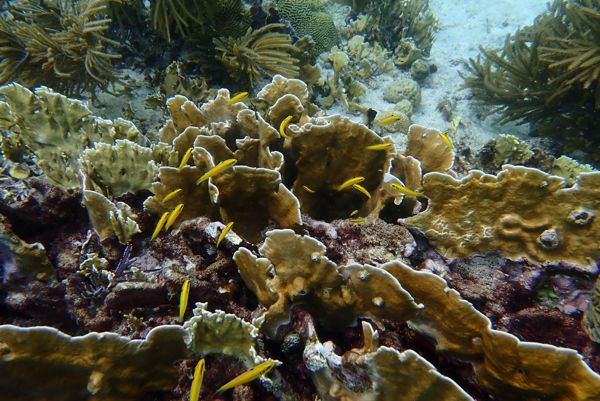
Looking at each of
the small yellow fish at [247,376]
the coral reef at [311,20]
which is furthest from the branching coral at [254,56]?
the small yellow fish at [247,376]

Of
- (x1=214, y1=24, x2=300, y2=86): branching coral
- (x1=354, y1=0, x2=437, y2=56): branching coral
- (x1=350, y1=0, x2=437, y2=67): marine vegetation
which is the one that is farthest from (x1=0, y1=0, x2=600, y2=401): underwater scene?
(x1=354, y1=0, x2=437, y2=56): branching coral

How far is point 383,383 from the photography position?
1.87 m

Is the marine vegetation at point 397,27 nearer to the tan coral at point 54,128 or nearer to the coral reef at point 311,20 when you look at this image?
the coral reef at point 311,20

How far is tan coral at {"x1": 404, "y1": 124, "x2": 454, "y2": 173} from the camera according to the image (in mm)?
3418

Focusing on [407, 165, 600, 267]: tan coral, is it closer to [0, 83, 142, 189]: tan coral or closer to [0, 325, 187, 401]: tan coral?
[0, 325, 187, 401]: tan coral

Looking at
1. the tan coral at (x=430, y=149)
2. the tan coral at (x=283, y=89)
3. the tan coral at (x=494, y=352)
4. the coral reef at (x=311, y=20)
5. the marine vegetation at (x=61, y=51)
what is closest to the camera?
the tan coral at (x=494, y=352)

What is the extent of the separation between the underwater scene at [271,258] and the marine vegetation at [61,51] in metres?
0.03

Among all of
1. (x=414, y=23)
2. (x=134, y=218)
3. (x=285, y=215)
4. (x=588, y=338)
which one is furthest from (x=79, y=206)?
(x=414, y=23)

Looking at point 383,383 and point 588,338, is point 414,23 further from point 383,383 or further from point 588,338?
point 383,383

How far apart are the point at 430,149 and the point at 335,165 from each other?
0.99 meters

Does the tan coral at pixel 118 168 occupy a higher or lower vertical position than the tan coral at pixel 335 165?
lower

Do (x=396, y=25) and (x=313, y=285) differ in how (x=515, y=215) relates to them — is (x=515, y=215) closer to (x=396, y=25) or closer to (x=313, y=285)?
(x=313, y=285)

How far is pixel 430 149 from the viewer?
11.4ft

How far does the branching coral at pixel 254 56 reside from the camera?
5254 millimetres
